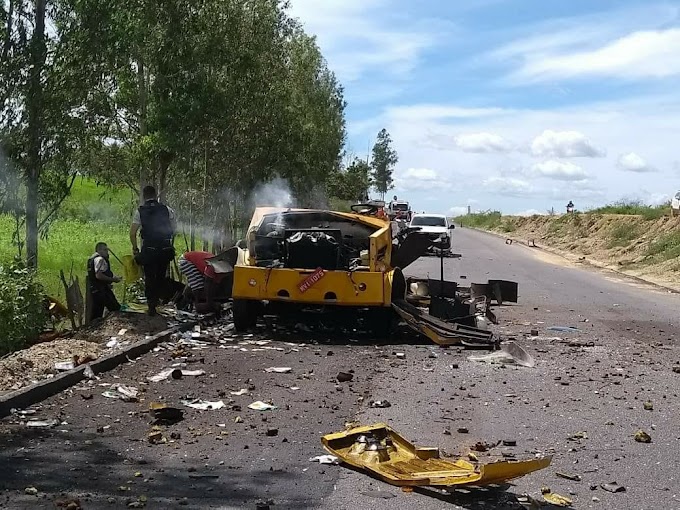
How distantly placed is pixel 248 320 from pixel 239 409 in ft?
15.6

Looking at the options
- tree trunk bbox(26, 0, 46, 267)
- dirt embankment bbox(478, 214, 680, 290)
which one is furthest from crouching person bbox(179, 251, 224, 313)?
dirt embankment bbox(478, 214, 680, 290)

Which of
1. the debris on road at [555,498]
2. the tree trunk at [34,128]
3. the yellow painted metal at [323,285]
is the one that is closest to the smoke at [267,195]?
the tree trunk at [34,128]

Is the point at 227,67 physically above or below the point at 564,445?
above

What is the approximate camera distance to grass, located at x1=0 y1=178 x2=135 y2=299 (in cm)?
1870

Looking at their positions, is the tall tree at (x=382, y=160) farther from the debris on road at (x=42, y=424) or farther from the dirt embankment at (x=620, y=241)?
the debris on road at (x=42, y=424)

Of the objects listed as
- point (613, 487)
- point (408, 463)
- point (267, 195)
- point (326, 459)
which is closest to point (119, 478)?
point (326, 459)

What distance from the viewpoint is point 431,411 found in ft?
24.4

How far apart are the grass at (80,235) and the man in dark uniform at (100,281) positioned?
1692 mm

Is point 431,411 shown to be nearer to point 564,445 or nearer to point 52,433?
point 564,445

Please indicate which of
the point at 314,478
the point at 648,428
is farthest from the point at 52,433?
the point at 648,428

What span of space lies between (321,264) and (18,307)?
388 centimetres

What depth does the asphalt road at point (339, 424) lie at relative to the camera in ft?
16.9

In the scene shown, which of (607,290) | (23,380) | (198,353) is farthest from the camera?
(607,290)

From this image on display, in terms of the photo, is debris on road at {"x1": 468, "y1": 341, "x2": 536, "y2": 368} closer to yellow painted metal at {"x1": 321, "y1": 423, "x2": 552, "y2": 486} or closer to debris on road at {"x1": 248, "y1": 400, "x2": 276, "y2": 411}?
debris on road at {"x1": 248, "y1": 400, "x2": 276, "y2": 411}
